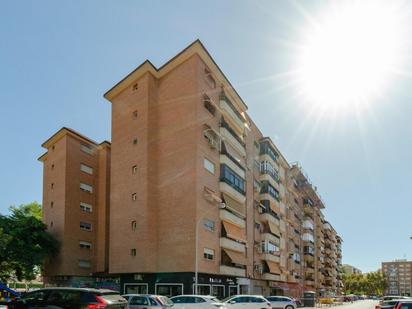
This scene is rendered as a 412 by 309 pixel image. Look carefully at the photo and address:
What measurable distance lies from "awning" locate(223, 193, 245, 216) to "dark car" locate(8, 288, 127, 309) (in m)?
25.3

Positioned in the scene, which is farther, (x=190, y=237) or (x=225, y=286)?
(x=225, y=286)

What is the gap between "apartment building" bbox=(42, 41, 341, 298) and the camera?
35781mm

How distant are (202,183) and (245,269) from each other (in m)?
12.6

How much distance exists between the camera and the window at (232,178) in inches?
1593

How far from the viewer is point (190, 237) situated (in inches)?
1364

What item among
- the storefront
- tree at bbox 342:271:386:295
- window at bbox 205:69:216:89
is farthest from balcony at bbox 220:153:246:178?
tree at bbox 342:271:386:295

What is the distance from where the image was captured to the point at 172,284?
3456 cm

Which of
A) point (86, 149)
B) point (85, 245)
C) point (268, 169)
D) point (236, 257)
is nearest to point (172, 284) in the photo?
point (236, 257)

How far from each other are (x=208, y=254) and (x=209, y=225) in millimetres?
2468

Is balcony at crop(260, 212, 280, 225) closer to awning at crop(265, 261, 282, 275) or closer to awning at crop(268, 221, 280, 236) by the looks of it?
awning at crop(268, 221, 280, 236)

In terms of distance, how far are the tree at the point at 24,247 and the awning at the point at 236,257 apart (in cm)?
1840

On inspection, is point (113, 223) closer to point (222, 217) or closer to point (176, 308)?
point (222, 217)

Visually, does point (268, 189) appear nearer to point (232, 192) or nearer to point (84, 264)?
point (232, 192)

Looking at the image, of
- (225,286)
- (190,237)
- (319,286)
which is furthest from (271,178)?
(319,286)
